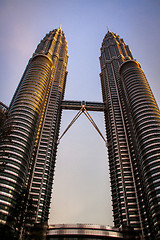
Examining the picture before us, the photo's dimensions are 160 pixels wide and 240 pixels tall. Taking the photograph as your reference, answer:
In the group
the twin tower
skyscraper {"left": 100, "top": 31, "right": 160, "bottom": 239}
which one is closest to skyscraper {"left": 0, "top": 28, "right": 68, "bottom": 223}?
the twin tower

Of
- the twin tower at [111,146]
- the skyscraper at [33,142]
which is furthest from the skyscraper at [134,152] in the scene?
the skyscraper at [33,142]

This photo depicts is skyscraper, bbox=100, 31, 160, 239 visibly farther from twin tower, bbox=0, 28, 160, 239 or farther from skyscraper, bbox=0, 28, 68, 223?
skyscraper, bbox=0, 28, 68, 223

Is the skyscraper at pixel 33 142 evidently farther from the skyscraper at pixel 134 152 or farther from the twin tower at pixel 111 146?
the skyscraper at pixel 134 152

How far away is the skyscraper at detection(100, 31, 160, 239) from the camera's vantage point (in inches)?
3100

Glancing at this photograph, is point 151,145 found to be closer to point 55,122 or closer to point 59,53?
point 55,122

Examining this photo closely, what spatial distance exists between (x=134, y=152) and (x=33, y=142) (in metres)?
52.3

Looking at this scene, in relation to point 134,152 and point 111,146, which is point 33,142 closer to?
point 111,146

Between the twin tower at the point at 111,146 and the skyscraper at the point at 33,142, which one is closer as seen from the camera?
the skyscraper at the point at 33,142

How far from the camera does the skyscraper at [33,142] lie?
245ft

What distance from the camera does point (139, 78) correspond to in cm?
12238

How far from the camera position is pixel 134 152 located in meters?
105

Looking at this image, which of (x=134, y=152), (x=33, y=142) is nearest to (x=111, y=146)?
(x=134, y=152)

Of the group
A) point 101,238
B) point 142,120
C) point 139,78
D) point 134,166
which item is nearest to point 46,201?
point 101,238

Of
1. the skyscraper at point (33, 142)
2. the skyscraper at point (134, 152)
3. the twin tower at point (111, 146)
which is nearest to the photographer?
the skyscraper at point (33, 142)
